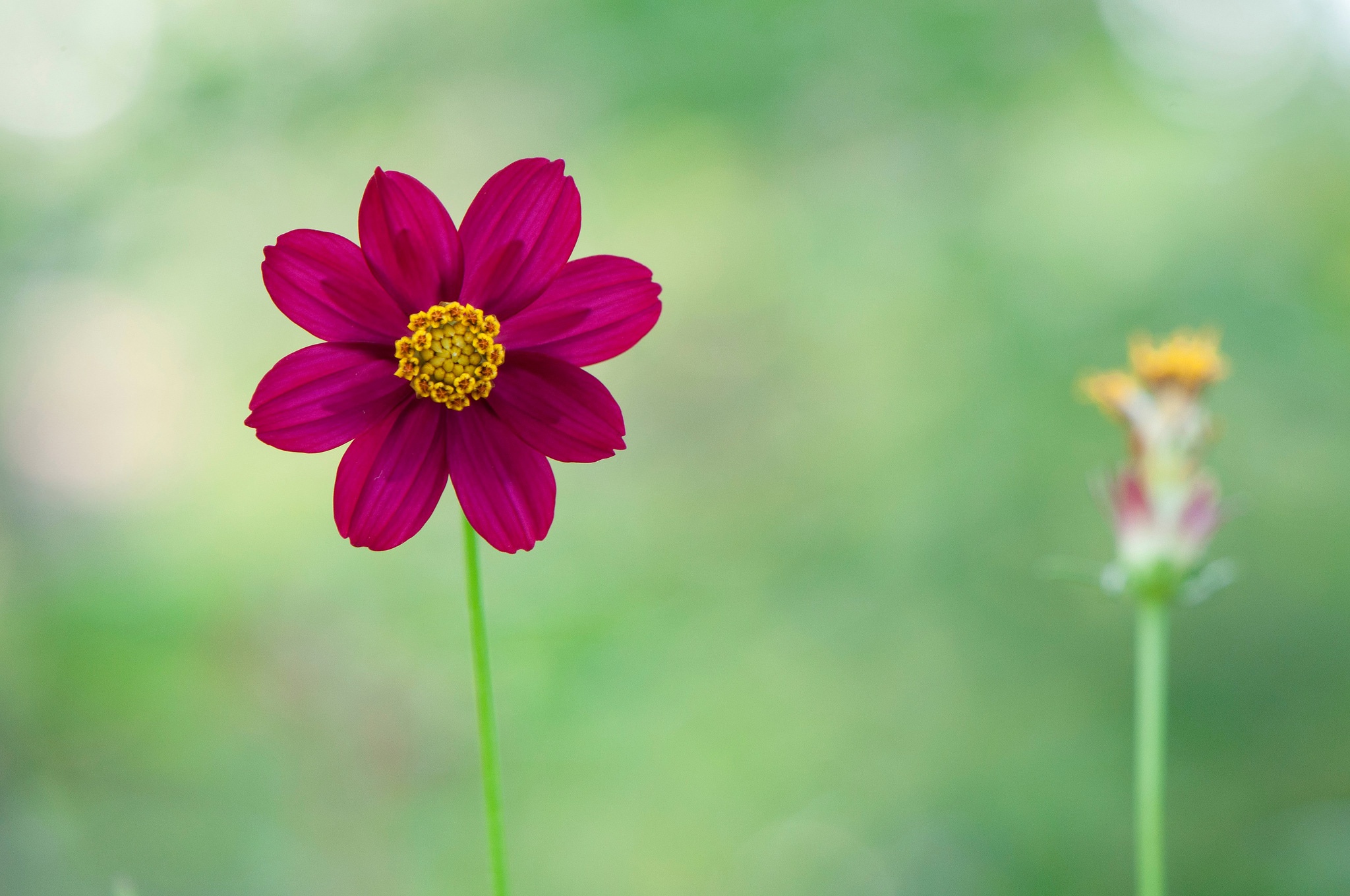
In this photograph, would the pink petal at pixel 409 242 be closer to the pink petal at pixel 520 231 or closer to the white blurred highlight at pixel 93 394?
the pink petal at pixel 520 231

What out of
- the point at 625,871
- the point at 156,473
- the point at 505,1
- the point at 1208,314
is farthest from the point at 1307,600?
the point at 156,473

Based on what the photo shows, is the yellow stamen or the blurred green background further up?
the blurred green background

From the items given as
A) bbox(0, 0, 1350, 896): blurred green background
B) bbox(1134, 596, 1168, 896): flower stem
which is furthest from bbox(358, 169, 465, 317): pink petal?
bbox(0, 0, 1350, 896): blurred green background

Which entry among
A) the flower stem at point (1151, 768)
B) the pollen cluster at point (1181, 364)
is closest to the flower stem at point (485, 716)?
the flower stem at point (1151, 768)

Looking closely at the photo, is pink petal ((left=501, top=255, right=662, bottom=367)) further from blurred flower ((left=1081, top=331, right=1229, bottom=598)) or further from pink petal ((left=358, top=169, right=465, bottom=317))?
blurred flower ((left=1081, top=331, right=1229, bottom=598))

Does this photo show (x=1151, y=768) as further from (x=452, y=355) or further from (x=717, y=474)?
(x=717, y=474)
